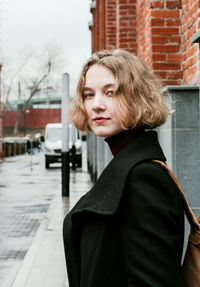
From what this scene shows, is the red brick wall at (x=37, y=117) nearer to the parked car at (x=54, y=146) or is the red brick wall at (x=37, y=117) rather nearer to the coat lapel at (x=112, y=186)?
the parked car at (x=54, y=146)

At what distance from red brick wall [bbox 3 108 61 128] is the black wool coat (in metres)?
82.7

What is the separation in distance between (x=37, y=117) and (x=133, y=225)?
8457 cm

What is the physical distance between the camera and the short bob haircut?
171cm

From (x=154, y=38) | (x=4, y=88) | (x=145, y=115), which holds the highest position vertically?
(x=4, y=88)

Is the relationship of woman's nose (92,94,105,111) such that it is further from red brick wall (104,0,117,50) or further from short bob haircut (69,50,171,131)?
red brick wall (104,0,117,50)

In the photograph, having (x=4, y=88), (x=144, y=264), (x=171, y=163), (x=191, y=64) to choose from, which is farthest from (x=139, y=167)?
(x=4, y=88)

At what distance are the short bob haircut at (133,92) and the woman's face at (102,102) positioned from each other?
2 cm

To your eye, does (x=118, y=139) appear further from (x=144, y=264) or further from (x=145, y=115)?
(x=144, y=264)

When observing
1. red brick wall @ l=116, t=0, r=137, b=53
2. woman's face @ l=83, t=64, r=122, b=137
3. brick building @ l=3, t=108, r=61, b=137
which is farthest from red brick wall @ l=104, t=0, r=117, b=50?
brick building @ l=3, t=108, r=61, b=137

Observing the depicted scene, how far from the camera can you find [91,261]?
162 centimetres

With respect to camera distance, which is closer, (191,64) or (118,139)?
(118,139)

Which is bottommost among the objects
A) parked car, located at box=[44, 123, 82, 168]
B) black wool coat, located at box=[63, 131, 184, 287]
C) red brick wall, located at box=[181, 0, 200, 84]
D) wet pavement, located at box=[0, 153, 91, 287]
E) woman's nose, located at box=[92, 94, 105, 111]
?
wet pavement, located at box=[0, 153, 91, 287]

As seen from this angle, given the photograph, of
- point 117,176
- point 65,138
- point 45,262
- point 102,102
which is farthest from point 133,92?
point 65,138

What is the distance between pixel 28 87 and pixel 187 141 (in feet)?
218
